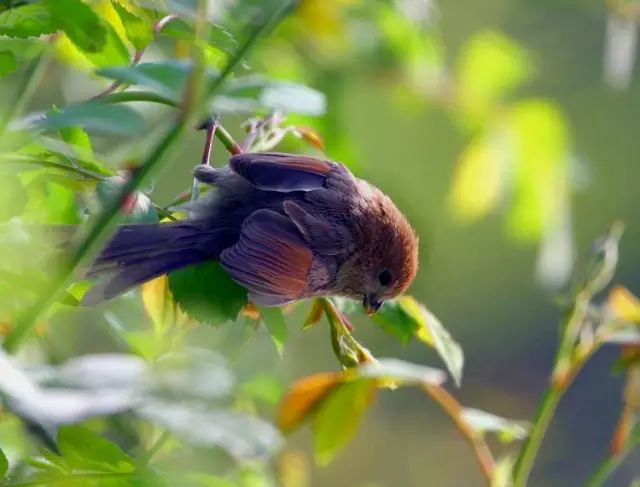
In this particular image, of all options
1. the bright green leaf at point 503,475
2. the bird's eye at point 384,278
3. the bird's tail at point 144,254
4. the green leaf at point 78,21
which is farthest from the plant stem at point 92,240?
the bird's eye at point 384,278

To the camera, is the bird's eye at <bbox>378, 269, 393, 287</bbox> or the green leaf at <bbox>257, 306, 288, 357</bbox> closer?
the green leaf at <bbox>257, 306, 288, 357</bbox>

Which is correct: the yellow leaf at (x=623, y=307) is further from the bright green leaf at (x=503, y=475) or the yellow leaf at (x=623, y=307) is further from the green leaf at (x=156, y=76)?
the green leaf at (x=156, y=76)

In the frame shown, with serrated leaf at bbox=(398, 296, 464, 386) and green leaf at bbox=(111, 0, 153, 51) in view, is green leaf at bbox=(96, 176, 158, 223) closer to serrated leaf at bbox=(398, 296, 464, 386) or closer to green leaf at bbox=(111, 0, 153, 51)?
green leaf at bbox=(111, 0, 153, 51)

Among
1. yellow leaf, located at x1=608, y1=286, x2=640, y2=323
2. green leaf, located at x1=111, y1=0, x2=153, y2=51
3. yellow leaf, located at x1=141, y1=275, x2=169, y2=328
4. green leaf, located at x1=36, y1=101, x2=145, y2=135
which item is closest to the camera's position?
green leaf, located at x1=36, y1=101, x2=145, y2=135

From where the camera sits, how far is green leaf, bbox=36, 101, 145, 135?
546mm

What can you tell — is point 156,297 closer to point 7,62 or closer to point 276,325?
point 276,325

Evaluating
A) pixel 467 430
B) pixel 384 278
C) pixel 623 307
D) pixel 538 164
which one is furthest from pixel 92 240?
pixel 538 164

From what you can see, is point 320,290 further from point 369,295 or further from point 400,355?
point 400,355

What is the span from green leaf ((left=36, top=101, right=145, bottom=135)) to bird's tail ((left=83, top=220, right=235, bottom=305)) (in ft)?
0.73

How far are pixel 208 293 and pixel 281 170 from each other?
27 cm

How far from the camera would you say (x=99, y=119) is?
1.82 ft

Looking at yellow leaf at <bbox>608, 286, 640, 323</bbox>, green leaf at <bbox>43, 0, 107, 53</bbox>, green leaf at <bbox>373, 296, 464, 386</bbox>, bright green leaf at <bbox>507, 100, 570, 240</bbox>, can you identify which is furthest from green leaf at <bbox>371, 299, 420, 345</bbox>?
bright green leaf at <bbox>507, 100, 570, 240</bbox>

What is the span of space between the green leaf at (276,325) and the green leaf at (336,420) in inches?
2.9

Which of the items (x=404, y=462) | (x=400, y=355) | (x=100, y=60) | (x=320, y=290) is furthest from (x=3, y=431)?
(x=404, y=462)
